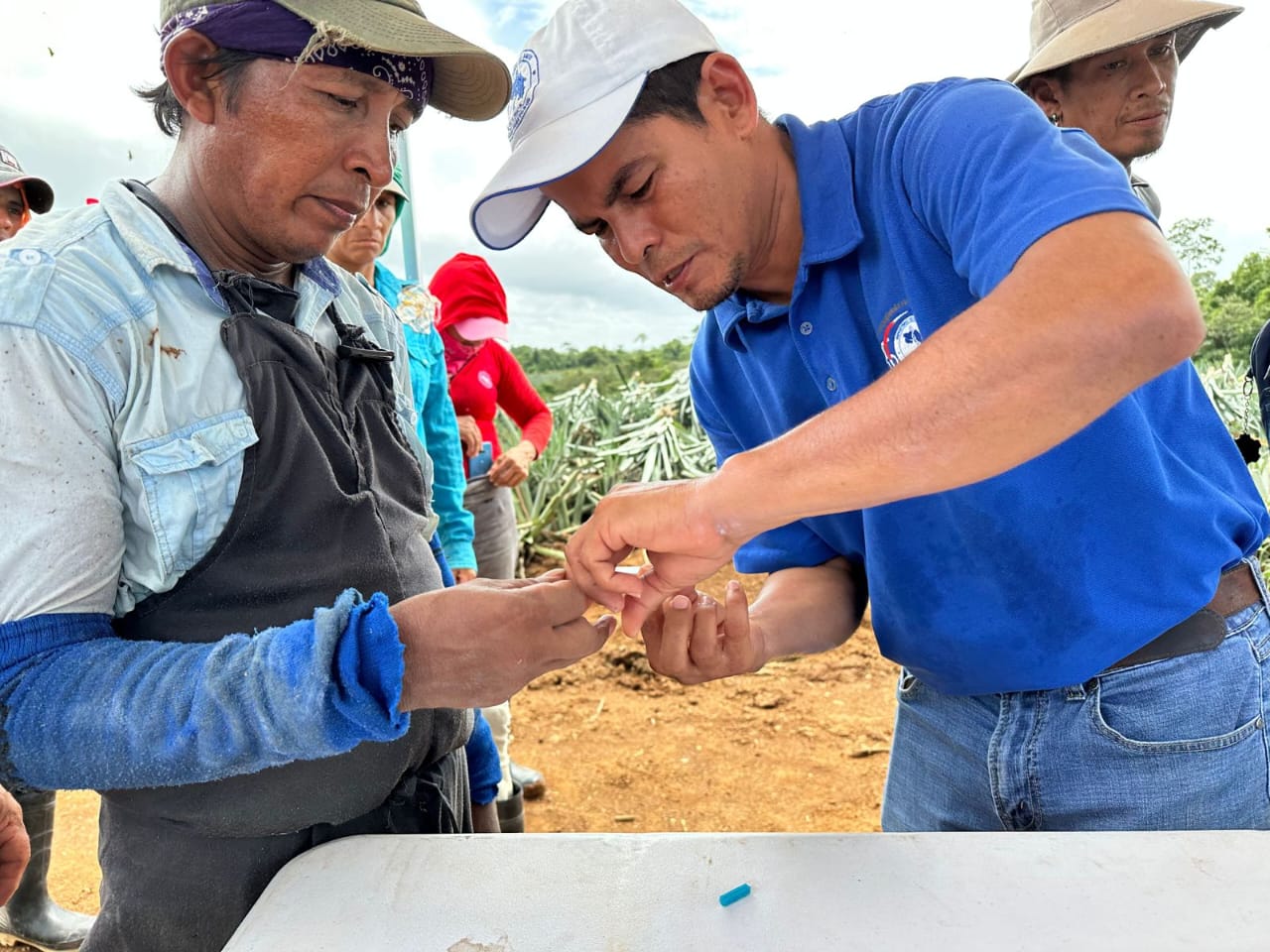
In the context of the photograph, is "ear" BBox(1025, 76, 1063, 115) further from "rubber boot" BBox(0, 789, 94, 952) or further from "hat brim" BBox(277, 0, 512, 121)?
"rubber boot" BBox(0, 789, 94, 952)

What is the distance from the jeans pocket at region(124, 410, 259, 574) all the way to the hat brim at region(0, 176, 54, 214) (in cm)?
313

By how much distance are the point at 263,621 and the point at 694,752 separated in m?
3.35

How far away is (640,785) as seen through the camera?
4113 millimetres

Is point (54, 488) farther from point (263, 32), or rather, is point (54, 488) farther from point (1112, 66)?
point (1112, 66)

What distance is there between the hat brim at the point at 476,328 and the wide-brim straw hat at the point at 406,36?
8.16 feet

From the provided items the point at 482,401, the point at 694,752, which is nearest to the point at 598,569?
the point at 482,401

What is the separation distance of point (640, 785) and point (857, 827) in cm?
102

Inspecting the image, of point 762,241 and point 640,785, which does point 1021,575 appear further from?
point 640,785

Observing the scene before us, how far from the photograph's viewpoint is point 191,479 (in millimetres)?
1290

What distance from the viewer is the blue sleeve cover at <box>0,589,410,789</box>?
3.66 ft

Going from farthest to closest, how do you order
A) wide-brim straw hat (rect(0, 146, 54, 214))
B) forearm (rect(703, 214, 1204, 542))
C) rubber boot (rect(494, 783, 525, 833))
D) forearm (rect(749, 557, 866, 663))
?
wide-brim straw hat (rect(0, 146, 54, 214)) → rubber boot (rect(494, 783, 525, 833)) → forearm (rect(749, 557, 866, 663)) → forearm (rect(703, 214, 1204, 542))

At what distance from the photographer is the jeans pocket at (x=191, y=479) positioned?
4.12 feet

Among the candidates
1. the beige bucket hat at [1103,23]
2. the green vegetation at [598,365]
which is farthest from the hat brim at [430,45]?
the green vegetation at [598,365]

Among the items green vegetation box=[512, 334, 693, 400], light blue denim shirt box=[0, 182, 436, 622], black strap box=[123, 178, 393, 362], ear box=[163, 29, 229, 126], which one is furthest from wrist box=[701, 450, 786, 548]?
green vegetation box=[512, 334, 693, 400]
